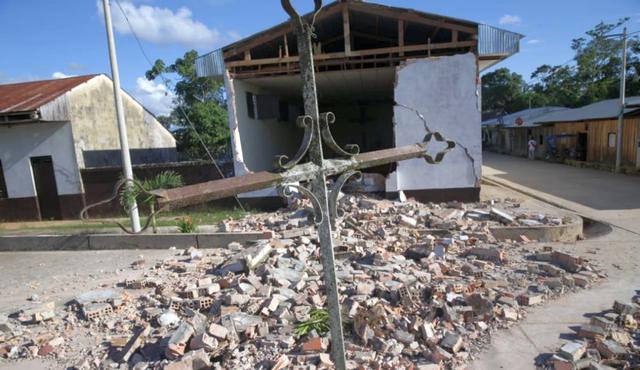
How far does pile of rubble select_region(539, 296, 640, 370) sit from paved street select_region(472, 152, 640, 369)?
203 mm

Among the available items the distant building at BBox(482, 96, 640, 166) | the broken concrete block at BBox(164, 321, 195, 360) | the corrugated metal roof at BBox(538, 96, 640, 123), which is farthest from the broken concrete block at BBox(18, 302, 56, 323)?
the corrugated metal roof at BBox(538, 96, 640, 123)

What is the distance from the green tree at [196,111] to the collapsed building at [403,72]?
9143mm

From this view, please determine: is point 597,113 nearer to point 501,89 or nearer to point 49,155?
point 49,155

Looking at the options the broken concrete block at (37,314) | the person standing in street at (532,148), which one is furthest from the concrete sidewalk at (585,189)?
the broken concrete block at (37,314)

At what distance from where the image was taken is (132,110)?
16.2 m

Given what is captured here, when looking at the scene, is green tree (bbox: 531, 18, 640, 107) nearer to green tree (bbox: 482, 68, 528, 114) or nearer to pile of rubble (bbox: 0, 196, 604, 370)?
green tree (bbox: 482, 68, 528, 114)

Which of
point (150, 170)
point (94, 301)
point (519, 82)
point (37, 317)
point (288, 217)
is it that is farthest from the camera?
point (519, 82)

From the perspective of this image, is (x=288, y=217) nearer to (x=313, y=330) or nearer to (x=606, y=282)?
(x=313, y=330)

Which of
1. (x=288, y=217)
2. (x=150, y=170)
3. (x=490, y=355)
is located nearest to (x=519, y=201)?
(x=288, y=217)

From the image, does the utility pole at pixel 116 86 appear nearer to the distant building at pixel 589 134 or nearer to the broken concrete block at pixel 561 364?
the broken concrete block at pixel 561 364

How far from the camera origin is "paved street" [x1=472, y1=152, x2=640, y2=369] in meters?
3.66

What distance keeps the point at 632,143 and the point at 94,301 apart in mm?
20232

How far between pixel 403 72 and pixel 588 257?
606 cm

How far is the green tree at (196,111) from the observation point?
69.3 ft
